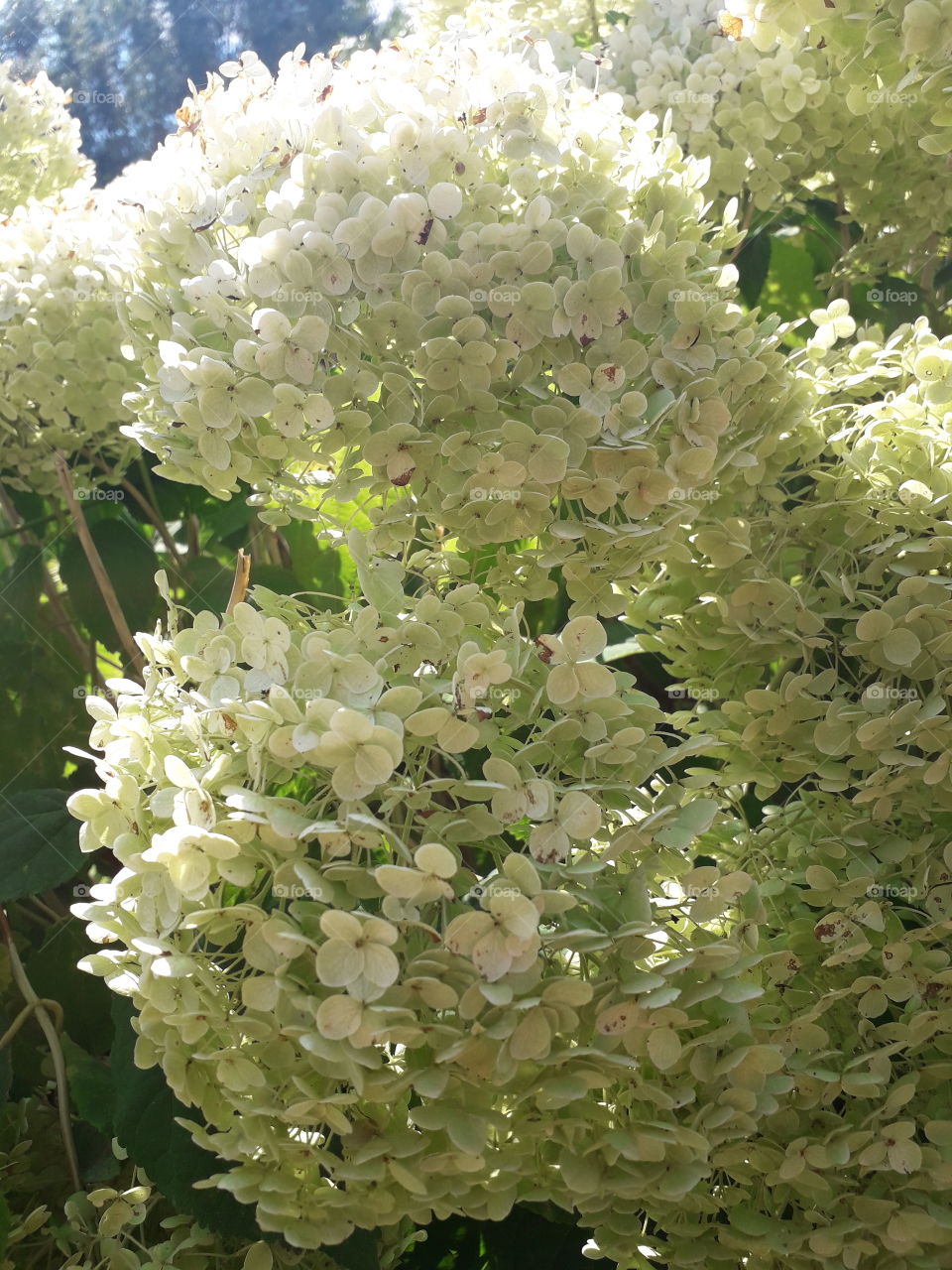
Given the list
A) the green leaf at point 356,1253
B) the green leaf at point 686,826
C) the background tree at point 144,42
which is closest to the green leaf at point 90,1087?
the green leaf at point 356,1253

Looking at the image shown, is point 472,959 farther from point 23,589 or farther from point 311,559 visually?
point 23,589

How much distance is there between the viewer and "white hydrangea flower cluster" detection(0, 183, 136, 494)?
32.8 inches

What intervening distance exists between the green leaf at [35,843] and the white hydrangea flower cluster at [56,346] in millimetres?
254

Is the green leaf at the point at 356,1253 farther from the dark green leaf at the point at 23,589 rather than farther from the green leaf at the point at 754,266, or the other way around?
the green leaf at the point at 754,266

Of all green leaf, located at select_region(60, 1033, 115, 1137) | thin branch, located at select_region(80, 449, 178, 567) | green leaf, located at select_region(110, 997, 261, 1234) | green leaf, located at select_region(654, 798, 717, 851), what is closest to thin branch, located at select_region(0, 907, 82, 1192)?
green leaf, located at select_region(60, 1033, 115, 1137)

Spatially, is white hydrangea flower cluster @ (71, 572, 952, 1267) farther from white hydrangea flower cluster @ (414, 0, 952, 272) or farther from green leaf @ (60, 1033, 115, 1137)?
white hydrangea flower cluster @ (414, 0, 952, 272)

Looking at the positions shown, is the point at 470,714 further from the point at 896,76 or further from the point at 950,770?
the point at 896,76

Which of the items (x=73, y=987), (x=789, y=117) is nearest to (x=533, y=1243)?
(x=73, y=987)

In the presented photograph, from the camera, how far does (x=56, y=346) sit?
2.76 ft

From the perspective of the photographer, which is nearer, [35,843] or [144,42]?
[35,843]

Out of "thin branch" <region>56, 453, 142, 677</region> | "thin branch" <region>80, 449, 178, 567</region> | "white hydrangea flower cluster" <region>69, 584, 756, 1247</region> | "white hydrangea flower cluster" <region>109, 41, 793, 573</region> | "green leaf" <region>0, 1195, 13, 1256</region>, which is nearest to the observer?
"white hydrangea flower cluster" <region>69, 584, 756, 1247</region>

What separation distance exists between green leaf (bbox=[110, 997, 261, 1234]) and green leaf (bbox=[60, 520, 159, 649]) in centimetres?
41

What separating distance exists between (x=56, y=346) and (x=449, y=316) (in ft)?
1.38

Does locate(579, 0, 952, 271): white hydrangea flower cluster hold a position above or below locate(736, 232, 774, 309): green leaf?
above
